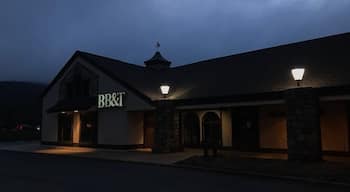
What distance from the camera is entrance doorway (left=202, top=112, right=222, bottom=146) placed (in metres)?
19.2

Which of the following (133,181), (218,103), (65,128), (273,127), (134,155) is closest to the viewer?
(133,181)

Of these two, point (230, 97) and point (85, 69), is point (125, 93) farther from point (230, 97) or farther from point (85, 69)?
point (230, 97)

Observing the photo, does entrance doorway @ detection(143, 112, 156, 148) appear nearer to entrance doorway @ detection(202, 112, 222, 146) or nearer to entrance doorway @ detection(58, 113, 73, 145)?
entrance doorway @ detection(202, 112, 222, 146)

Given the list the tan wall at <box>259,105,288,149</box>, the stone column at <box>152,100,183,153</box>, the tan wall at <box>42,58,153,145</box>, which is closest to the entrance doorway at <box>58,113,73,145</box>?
the tan wall at <box>42,58,153,145</box>

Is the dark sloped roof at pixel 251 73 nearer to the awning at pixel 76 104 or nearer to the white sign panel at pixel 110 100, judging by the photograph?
the white sign panel at pixel 110 100

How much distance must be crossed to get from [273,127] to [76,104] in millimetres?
12900

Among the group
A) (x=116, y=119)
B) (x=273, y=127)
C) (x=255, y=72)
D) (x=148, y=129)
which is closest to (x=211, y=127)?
(x=273, y=127)

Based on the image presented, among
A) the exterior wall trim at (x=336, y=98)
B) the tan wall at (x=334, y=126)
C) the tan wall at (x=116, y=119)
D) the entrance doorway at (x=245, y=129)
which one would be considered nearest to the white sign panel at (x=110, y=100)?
the tan wall at (x=116, y=119)

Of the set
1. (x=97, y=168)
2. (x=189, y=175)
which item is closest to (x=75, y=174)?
(x=97, y=168)

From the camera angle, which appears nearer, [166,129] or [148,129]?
[166,129]

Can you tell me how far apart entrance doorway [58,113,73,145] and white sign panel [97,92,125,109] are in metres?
3.90

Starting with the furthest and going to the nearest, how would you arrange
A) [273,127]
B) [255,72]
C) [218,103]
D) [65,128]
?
[65,128] < [255,72] < [273,127] < [218,103]

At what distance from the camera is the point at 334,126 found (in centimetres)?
1517

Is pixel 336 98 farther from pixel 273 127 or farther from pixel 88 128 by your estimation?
pixel 88 128
